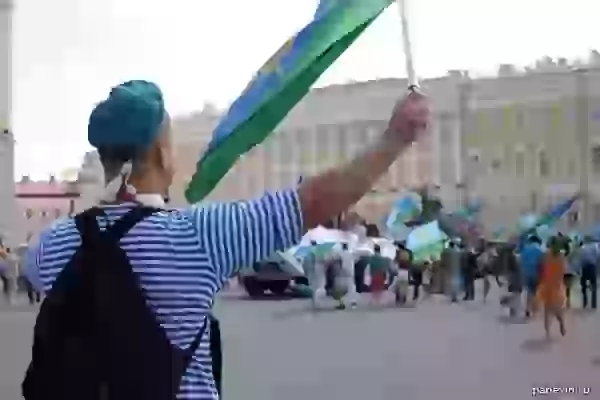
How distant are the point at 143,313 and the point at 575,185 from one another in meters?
56.4

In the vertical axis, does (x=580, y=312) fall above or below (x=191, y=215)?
below

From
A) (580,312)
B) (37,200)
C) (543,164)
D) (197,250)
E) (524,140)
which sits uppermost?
(524,140)

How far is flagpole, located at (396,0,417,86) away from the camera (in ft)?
7.78

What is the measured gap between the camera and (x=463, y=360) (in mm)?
11188

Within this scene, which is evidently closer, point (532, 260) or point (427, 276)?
point (532, 260)

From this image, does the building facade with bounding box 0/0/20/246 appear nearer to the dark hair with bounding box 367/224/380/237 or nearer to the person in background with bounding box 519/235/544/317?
the dark hair with bounding box 367/224/380/237

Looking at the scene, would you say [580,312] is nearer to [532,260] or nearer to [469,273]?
[532,260]

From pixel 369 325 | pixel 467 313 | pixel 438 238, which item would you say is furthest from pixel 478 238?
pixel 369 325

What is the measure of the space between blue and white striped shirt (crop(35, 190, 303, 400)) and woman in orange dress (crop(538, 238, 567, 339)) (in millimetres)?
11912

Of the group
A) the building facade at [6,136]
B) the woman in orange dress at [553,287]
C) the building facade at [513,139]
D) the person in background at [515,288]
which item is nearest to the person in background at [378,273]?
the person in background at [515,288]

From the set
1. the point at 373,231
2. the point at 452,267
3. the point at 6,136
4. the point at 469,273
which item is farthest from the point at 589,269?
the point at 6,136

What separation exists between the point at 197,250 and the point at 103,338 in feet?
0.69

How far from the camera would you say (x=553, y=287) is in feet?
46.0

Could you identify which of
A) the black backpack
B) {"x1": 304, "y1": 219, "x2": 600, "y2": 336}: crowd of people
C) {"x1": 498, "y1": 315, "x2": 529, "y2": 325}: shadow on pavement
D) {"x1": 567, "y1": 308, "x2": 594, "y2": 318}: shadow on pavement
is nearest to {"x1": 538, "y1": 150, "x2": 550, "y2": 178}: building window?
{"x1": 304, "y1": 219, "x2": 600, "y2": 336}: crowd of people
